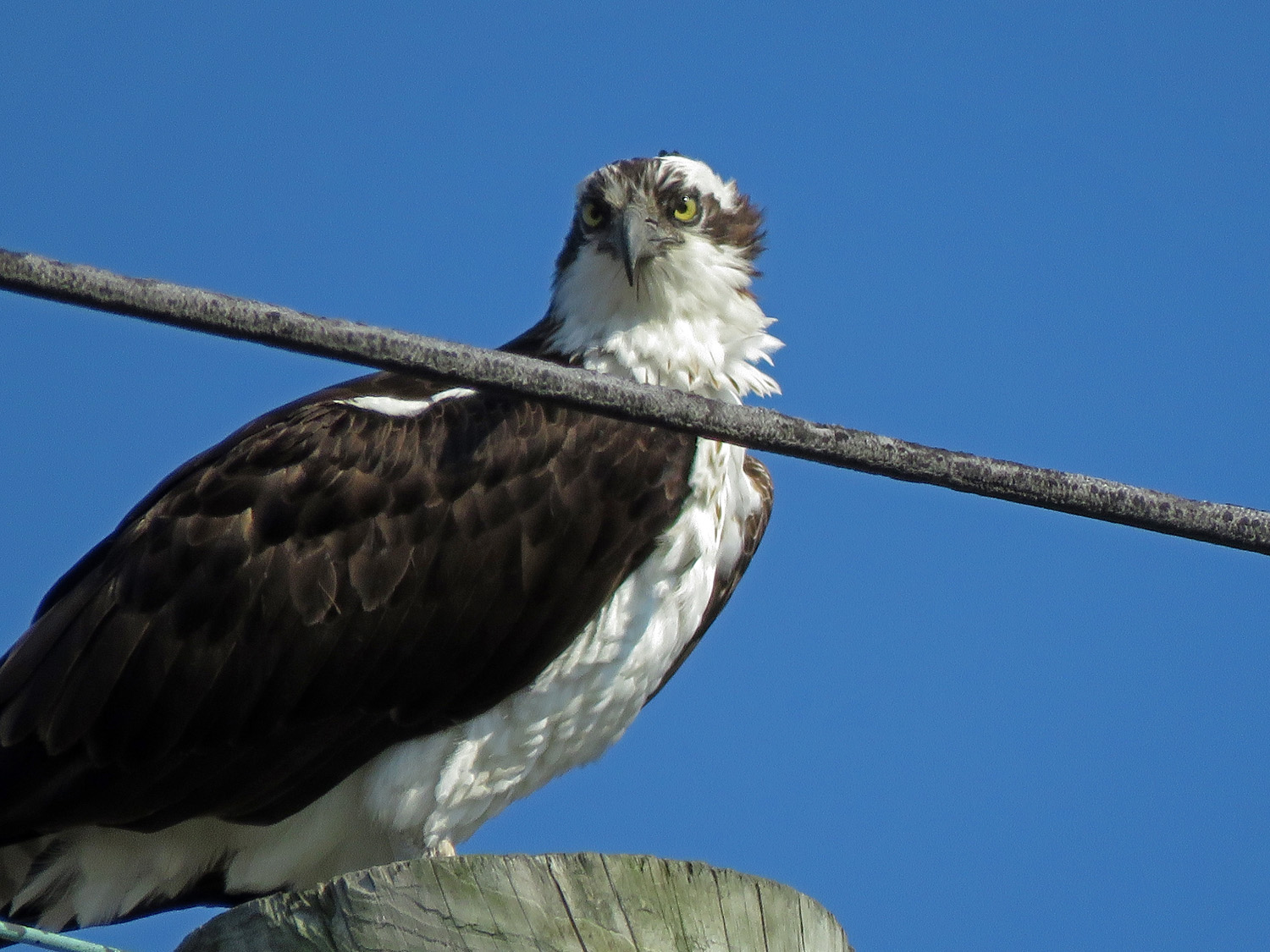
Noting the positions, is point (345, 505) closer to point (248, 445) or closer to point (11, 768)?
point (248, 445)

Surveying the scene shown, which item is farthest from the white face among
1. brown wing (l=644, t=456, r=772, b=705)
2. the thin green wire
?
the thin green wire

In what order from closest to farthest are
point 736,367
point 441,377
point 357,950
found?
point 441,377
point 357,950
point 736,367

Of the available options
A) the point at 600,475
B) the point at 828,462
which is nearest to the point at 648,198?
the point at 600,475

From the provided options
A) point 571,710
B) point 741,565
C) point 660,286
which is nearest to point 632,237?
point 660,286

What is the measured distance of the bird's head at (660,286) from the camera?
19.1ft

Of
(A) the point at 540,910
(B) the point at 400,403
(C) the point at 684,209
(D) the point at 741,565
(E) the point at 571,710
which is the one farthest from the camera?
(C) the point at 684,209

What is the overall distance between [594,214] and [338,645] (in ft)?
6.59

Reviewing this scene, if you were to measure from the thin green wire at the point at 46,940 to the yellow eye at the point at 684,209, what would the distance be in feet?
12.2

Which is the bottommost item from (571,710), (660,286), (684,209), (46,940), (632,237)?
(46,940)

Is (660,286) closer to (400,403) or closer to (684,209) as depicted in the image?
(684,209)

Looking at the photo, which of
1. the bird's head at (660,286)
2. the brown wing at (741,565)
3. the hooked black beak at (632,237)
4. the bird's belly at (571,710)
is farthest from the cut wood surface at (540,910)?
the hooked black beak at (632,237)

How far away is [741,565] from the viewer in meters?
5.89

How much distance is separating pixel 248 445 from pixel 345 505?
417mm

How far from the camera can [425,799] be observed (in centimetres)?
511
